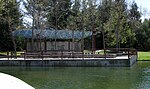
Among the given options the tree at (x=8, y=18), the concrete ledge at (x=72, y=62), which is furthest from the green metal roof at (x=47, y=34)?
the concrete ledge at (x=72, y=62)

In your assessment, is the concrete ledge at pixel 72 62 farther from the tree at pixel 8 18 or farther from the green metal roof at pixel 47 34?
the tree at pixel 8 18

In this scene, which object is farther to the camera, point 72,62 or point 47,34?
point 47,34

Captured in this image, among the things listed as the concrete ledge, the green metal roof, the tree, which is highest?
the tree

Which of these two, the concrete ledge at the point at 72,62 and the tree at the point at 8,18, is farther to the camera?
the tree at the point at 8,18

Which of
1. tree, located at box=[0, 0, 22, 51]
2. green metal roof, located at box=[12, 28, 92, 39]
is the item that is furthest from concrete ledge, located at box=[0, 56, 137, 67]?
tree, located at box=[0, 0, 22, 51]

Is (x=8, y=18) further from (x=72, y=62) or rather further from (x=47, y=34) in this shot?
(x=72, y=62)

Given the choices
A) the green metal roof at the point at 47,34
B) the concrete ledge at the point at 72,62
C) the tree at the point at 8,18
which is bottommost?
the concrete ledge at the point at 72,62

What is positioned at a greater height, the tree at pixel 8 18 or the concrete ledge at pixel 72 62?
the tree at pixel 8 18

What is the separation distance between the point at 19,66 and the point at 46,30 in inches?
640

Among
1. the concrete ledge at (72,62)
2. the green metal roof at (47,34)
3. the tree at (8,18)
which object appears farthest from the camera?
the tree at (8,18)

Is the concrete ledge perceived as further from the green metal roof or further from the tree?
the tree

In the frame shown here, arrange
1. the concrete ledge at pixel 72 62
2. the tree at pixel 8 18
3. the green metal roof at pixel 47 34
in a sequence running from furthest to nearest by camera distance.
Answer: the tree at pixel 8 18 < the green metal roof at pixel 47 34 < the concrete ledge at pixel 72 62

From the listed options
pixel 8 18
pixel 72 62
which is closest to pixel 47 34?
pixel 8 18

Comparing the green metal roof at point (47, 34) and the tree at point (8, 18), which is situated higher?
the tree at point (8, 18)
